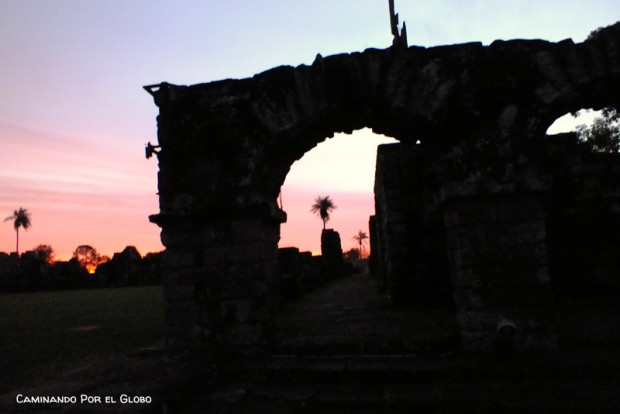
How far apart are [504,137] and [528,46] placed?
112cm

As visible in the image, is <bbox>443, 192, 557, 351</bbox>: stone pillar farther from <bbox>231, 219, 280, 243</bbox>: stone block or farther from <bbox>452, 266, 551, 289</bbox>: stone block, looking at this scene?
<bbox>231, 219, 280, 243</bbox>: stone block

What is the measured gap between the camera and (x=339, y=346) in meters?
4.83

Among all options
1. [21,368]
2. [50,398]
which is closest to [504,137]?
[50,398]

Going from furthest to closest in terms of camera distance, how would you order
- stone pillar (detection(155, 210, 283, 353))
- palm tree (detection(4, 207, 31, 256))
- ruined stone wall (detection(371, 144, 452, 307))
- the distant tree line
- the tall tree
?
palm tree (detection(4, 207, 31, 256))
the distant tree line
the tall tree
ruined stone wall (detection(371, 144, 452, 307))
stone pillar (detection(155, 210, 283, 353))

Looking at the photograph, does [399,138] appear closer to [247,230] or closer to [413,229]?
[247,230]

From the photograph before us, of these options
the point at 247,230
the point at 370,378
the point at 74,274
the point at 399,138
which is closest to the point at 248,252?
the point at 247,230

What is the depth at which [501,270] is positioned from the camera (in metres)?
4.70

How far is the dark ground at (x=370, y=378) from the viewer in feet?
11.3

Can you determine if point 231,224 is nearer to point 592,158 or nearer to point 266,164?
point 266,164

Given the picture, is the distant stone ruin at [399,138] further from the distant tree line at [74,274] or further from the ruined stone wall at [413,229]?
the distant tree line at [74,274]

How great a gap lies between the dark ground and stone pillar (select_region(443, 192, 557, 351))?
0.27 metres

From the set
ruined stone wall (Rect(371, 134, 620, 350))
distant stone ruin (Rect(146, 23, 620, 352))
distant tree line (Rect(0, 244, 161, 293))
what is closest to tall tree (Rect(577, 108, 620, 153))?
ruined stone wall (Rect(371, 134, 620, 350))

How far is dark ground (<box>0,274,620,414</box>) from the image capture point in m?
3.43

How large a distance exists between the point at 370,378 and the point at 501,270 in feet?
5.93
